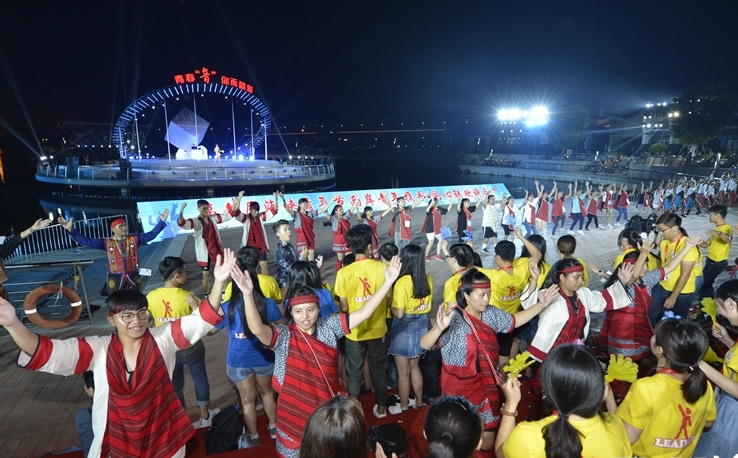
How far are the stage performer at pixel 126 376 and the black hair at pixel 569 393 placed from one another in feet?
6.70

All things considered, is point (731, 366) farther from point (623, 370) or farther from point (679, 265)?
point (679, 265)

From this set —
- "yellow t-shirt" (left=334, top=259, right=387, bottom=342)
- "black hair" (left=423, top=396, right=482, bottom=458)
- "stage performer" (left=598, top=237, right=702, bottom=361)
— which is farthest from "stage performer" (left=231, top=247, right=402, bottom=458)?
"stage performer" (left=598, top=237, right=702, bottom=361)

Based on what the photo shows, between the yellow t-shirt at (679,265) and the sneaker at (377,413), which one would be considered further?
the yellow t-shirt at (679,265)

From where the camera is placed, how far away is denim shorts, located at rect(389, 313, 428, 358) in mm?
3418

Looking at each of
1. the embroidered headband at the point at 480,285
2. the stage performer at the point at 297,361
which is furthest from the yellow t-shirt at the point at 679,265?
the stage performer at the point at 297,361

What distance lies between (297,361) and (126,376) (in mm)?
914

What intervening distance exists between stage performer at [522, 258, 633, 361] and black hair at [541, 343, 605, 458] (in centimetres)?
126

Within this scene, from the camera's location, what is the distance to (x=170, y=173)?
27516 millimetres

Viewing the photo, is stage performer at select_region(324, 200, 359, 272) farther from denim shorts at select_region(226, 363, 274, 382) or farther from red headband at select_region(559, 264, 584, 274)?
red headband at select_region(559, 264, 584, 274)

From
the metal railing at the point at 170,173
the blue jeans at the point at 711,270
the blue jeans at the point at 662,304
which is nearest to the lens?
the blue jeans at the point at 662,304

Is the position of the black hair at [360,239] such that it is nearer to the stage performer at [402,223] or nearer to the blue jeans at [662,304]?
the blue jeans at [662,304]

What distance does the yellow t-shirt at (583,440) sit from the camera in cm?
166

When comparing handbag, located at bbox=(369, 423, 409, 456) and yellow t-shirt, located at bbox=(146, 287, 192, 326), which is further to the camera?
yellow t-shirt, located at bbox=(146, 287, 192, 326)

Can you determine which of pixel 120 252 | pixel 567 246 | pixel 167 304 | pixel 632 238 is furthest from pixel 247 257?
pixel 632 238
